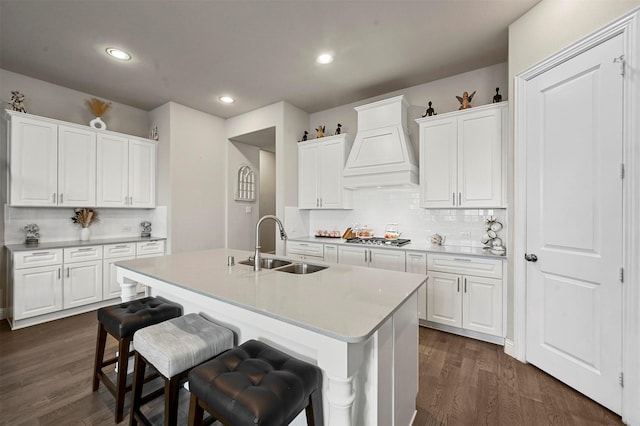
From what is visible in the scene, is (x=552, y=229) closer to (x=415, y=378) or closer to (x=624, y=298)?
(x=624, y=298)

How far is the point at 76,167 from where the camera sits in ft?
11.6

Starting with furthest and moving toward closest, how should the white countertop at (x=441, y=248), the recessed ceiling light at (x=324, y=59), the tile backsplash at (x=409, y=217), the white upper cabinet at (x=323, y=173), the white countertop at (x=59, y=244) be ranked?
the white upper cabinet at (x=323, y=173)
the tile backsplash at (x=409, y=217)
the white countertop at (x=59, y=244)
the recessed ceiling light at (x=324, y=59)
the white countertop at (x=441, y=248)

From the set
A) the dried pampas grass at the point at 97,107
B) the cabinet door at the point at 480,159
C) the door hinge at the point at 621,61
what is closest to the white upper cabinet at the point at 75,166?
the dried pampas grass at the point at 97,107

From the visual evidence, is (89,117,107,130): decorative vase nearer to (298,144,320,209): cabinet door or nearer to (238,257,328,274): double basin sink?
(298,144,320,209): cabinet door

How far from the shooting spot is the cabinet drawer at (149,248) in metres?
3.92

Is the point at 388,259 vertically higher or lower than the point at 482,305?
higher

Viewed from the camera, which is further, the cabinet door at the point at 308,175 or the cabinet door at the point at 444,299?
the cabinet door at the point at 308,175

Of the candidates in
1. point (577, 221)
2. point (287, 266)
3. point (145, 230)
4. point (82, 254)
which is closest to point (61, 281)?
Answer: point (82, 254)

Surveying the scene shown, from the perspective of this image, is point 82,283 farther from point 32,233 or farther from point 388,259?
point 388,259

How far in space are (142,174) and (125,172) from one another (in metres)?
0.22

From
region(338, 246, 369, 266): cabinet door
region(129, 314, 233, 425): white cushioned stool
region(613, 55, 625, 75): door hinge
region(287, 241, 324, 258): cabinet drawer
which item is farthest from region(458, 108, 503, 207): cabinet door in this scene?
region(129, 314, 233, 425): white cushioned stool

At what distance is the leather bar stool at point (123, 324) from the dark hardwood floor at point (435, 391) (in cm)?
Result: 17

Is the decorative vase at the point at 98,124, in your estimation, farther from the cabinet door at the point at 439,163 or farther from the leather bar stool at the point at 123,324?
the cabinet door at the point at 439,163

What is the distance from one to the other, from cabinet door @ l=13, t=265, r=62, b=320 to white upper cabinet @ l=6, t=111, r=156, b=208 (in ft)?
2.60
